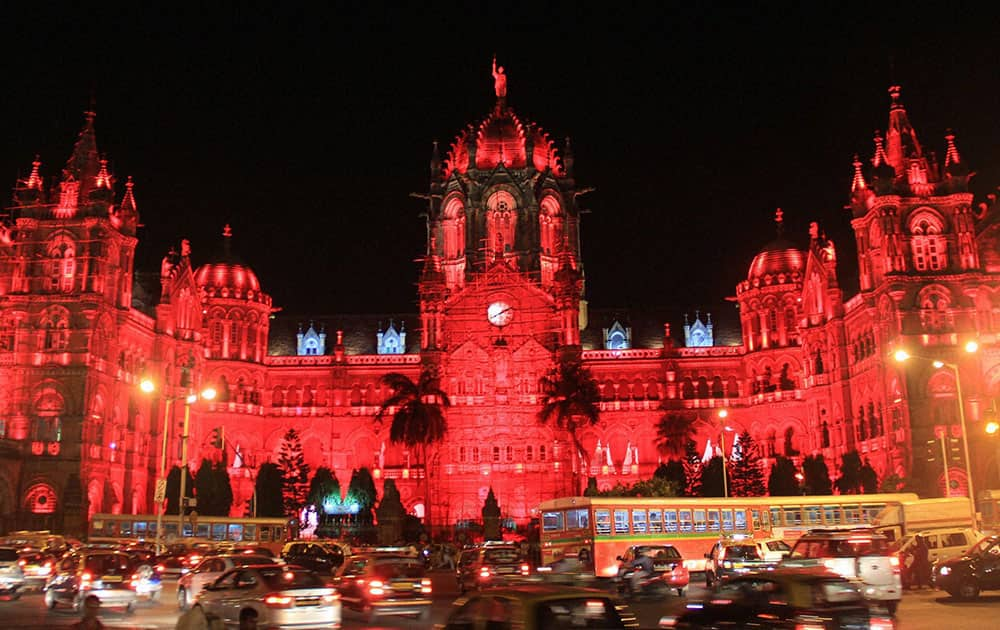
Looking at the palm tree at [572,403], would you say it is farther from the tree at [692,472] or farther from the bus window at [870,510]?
the bus window at [870,510]

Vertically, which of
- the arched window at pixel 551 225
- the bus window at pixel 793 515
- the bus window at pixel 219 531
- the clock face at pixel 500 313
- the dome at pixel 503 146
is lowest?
the bus window at pixel 219 531

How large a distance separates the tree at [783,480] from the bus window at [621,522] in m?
31.1

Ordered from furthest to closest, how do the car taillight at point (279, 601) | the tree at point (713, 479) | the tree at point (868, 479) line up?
the tree at point (713, 479)
the tree at point (868, 479)
the car taillight at point (279, 601)

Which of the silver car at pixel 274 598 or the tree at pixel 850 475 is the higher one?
the tree at pixel 850 475

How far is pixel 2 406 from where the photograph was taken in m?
70.3

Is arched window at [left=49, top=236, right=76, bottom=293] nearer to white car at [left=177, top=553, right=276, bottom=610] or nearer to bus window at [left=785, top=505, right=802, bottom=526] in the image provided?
white car at [left=177, top=553, right=276, bottom=610]

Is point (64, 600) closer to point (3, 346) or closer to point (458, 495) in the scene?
point (3, 346)

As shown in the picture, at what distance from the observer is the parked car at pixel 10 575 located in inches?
1321

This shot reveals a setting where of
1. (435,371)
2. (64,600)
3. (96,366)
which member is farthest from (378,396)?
(64,600)

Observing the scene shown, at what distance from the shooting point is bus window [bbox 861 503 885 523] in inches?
1885

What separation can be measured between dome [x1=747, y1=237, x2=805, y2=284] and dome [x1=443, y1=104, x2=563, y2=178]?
75.6 feet

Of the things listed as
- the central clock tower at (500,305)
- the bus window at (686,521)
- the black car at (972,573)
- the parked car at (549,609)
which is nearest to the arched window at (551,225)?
the central clock tower at (500,305)

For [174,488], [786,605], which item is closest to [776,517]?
[786,605]

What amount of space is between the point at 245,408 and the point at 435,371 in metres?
19.2
